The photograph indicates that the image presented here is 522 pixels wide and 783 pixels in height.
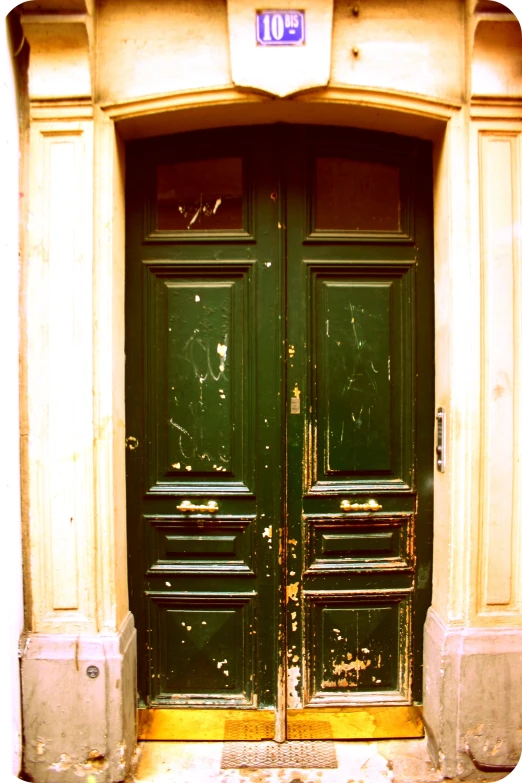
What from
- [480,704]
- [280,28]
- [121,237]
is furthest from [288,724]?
[280,28]

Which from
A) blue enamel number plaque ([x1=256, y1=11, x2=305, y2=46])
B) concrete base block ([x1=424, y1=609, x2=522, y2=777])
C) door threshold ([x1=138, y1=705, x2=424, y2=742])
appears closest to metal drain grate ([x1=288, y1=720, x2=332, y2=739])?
door threshold ([x1=138, y1=705, x2=424, y2=742])

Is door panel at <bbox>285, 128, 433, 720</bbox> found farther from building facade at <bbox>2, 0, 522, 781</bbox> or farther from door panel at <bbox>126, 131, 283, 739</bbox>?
door panel at <bbox>126, 131, 283, 739</bbox>

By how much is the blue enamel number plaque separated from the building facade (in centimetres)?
2

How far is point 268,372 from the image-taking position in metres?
3.18

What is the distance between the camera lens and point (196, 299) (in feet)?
10.4

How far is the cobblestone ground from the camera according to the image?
9.20ft

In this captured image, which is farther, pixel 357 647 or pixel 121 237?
pixel 357 647

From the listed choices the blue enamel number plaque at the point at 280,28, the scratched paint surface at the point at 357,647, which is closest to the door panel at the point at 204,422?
the scratched paint surface at the point at 357,647

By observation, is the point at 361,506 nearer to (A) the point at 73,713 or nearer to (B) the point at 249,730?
(B) the point at 249,730

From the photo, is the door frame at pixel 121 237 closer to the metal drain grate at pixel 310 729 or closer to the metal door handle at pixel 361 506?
the metal door handle at pixel 361 506

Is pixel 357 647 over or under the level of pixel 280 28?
under

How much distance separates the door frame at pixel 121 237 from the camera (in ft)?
9.45

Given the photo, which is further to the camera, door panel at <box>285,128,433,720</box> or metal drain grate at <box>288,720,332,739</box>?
door panel at <box>285,128,433,720</box>

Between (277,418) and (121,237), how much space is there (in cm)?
132
